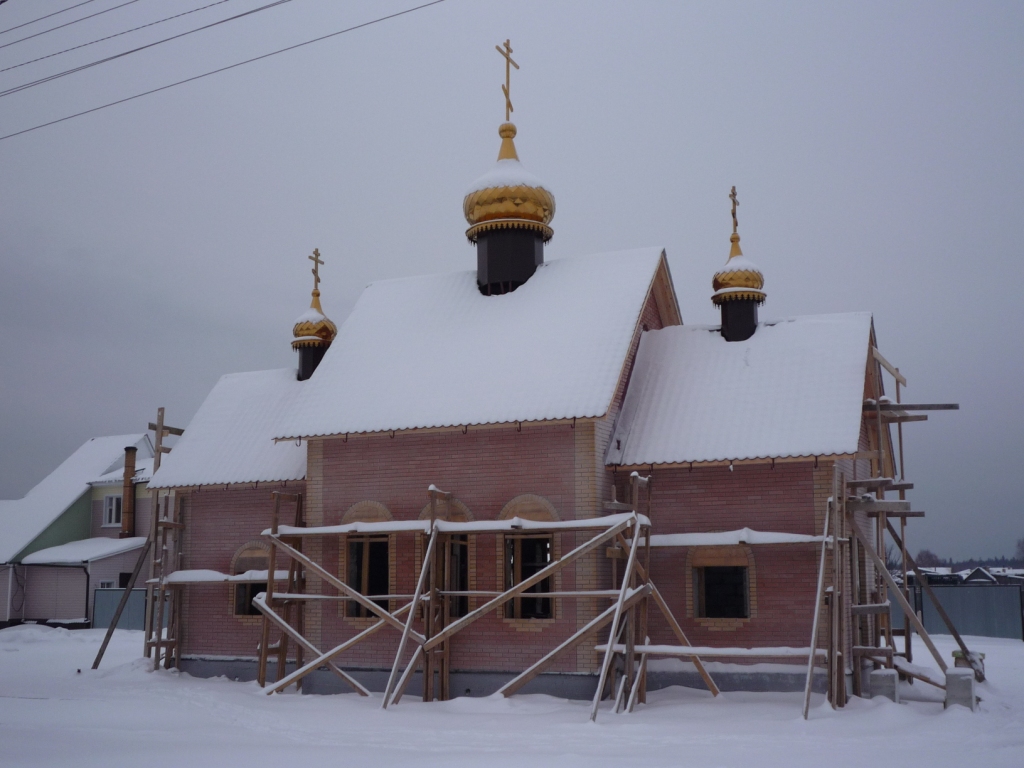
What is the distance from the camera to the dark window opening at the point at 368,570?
51.8 ft

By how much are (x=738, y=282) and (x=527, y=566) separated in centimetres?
575

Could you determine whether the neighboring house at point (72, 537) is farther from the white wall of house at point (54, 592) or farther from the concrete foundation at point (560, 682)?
the concrete foundation at point (560, 682)

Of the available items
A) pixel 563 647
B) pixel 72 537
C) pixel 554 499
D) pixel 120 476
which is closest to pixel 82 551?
pixel 72 537

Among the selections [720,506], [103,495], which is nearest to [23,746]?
[720,506]

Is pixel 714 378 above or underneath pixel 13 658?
above

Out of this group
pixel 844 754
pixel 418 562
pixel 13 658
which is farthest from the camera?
pixel 13 658

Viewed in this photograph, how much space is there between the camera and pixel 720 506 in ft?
47.2

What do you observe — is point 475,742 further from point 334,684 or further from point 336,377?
point 336,377

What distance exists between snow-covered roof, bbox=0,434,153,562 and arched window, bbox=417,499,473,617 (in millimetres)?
21425

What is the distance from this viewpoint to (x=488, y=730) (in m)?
11.5

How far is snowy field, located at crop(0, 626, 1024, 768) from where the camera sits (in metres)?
9.50

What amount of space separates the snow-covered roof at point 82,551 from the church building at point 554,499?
48.6 ft

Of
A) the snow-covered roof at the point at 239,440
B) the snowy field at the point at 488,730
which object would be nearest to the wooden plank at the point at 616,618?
the snowy field at the point at 488,730

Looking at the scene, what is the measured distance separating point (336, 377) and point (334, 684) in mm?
4884
